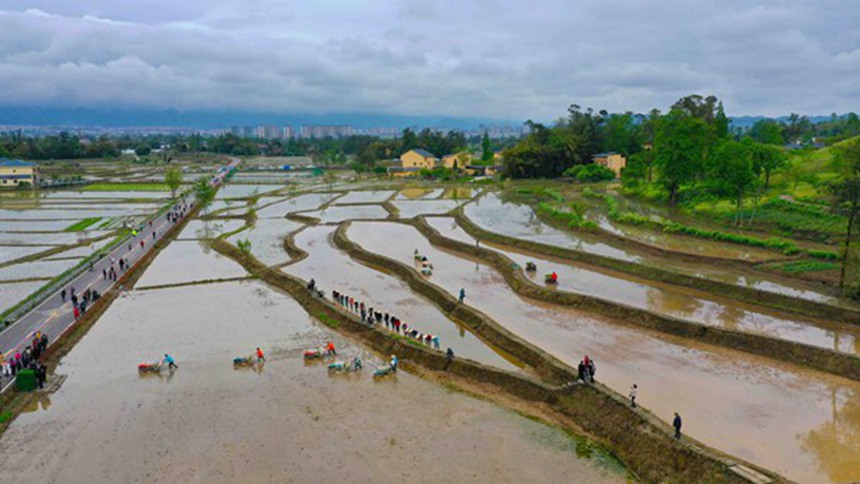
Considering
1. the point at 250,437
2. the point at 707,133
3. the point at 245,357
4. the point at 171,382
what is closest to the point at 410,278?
the point at 245,357

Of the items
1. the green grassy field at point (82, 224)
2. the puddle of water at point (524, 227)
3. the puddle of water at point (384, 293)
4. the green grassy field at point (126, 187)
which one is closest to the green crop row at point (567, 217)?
the puddle of water at point (524, 227)

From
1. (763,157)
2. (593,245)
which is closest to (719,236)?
(593,245)

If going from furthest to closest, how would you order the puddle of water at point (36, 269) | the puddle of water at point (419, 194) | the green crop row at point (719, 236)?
the puddle of water at point (419, 194), the puddle of water at point (36, 269), the green crop row at point (719, 236)

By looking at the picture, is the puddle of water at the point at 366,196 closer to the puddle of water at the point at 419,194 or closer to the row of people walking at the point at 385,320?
the puddle of water at the point at 419,194

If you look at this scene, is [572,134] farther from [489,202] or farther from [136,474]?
[136,474]

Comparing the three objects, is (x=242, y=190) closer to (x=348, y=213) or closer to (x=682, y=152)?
(x=348, y=213)
